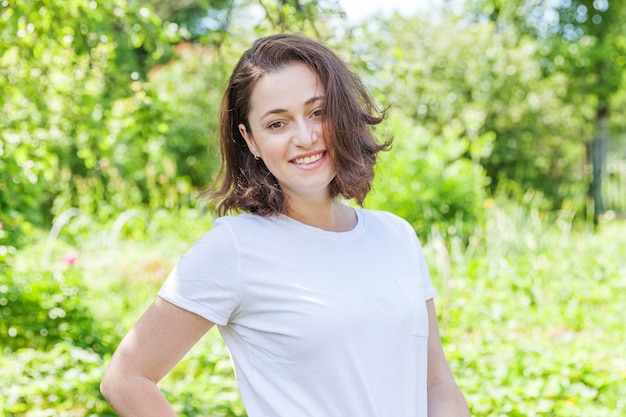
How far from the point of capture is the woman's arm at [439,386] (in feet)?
4.83

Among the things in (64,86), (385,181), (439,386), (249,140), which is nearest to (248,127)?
(249,140)

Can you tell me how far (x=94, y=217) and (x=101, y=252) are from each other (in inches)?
61.8

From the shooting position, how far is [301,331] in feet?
4.11

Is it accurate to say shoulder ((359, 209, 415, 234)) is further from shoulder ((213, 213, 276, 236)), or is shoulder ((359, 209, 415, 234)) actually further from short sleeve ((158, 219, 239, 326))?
short sleeve ((158, 219, 239, 326))

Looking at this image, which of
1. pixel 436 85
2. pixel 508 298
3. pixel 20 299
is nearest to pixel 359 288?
pixel 20 299

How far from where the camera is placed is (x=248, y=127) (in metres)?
1.42

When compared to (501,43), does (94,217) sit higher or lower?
lower

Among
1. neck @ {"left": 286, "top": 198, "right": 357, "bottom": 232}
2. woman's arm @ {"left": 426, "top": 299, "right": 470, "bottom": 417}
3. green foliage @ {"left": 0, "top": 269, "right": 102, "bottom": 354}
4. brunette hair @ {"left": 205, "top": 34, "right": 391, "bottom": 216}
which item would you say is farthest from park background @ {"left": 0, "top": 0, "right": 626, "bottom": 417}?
woman's arm @ {"left": 426, "top": 299, "right": 470, "bottom": 417}

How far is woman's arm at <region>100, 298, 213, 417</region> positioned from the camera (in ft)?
4.14

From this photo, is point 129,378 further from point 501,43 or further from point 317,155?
point 501,43

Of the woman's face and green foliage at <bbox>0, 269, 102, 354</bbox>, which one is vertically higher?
the woman's face

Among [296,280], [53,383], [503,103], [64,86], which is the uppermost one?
[296,280]

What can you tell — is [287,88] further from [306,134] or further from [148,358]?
[148,358]

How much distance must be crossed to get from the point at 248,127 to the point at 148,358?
17.8 inches
